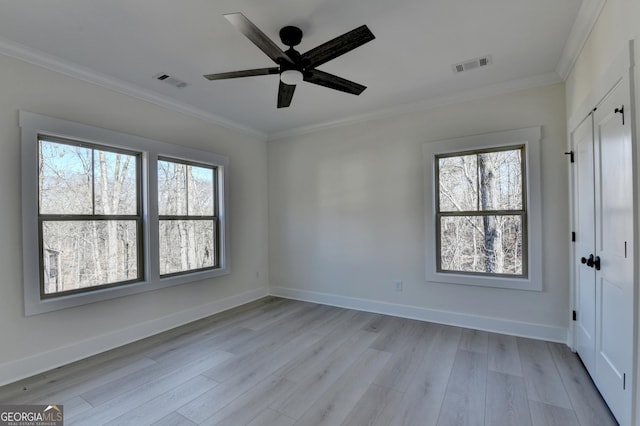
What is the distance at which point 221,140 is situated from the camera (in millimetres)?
4242

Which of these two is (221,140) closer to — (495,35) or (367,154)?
(367,154)

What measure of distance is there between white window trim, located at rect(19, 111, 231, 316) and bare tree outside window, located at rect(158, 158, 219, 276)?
125 millimetres

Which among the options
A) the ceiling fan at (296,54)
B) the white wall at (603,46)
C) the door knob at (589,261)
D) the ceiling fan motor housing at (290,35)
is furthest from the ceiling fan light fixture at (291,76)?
the door knob at (589,261)

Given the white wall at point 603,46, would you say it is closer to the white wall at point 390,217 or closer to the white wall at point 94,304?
the white wall at point 390,217

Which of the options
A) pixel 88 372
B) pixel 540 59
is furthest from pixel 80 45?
pixel 540 59

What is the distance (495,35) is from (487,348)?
2.87 metres

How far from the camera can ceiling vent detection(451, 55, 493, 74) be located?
108 inches

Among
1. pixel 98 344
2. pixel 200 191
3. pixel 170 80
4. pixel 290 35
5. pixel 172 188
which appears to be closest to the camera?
pixel 290 35

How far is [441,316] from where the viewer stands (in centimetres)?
356

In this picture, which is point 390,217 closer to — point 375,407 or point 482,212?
point 482,212

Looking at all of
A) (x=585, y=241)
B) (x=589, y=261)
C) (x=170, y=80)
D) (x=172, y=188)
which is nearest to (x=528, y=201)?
(x=585, y=241)

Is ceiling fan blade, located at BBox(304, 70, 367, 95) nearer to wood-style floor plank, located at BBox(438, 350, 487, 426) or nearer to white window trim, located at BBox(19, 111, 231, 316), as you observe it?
white window trim, located at BBox(19, 111, 231, 316)

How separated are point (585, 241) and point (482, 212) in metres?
1.07

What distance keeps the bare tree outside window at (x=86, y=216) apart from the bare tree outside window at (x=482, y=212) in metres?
3.67
